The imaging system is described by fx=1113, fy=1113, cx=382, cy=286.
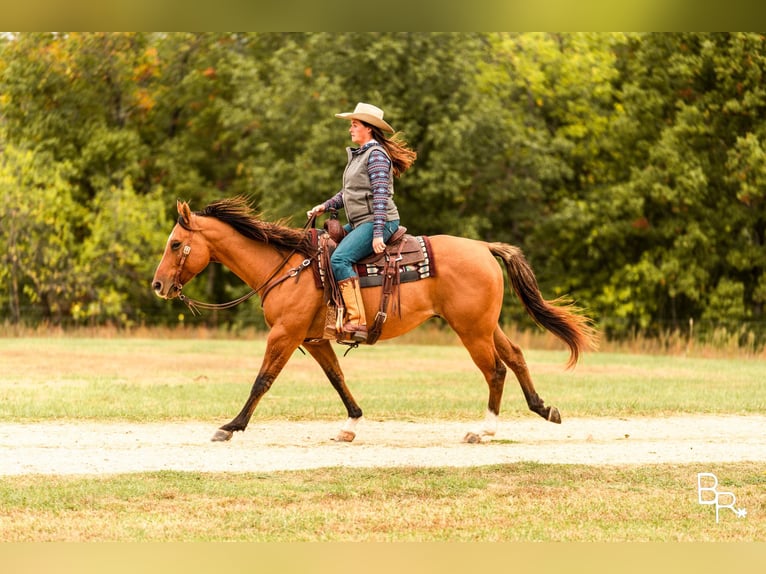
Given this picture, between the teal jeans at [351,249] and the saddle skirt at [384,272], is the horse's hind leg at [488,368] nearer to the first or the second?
the saddle skirt at [384,272]

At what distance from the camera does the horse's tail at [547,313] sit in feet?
36.9

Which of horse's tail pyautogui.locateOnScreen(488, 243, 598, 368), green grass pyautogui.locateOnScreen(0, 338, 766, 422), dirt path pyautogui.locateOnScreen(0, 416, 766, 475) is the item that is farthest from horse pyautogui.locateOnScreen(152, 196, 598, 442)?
green grass pyautogui.locateOnScreen(0, 338, 766, 422)

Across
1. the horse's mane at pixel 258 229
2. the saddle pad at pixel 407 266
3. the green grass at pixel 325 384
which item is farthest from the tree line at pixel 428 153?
the horse's mane at pixel 258 229

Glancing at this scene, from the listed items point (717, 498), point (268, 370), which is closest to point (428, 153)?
point (268, 370)

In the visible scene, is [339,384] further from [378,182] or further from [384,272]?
[378,182]

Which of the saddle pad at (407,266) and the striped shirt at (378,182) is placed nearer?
the striped shirt at (378,182)

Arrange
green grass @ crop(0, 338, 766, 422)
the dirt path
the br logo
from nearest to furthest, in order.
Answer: the br logo, the dirt path, green grass @ crop(0, 338, 766, 422)

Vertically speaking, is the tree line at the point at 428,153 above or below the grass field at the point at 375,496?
above

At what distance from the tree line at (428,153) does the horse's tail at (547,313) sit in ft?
55.2

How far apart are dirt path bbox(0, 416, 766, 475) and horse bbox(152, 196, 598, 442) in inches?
15.9

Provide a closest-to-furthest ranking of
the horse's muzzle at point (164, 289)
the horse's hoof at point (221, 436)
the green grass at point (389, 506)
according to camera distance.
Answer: the green grass at point (389, 506)
the horse's hoof at point (221, 436)
the horse's muzzle at point (164, 289)

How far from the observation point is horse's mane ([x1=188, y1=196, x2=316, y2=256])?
10.8 meters

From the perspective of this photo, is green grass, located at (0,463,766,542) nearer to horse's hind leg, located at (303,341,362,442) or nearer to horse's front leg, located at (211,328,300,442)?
horse's front leg, located at (211,328,300,442)

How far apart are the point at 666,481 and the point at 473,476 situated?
1.50 metres
